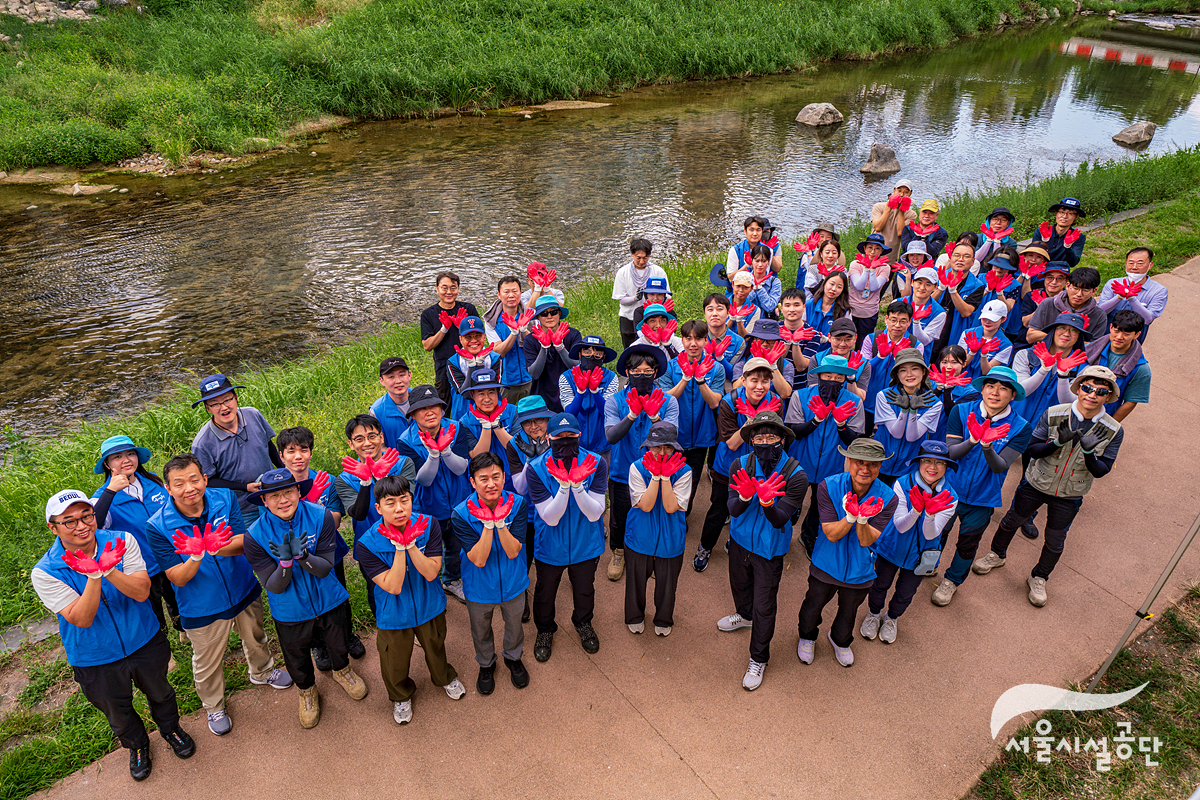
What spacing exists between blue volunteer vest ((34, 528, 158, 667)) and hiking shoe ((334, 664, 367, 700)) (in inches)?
51.4

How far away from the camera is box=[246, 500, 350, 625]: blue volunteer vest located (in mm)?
4309

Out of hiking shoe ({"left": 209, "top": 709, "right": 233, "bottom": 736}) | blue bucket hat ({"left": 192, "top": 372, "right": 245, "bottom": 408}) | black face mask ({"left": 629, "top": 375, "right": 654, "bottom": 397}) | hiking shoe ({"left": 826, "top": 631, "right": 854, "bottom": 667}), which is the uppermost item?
blue bucket hat ({"left": 192, "top": 372, "right": 245, "bottom": 408})

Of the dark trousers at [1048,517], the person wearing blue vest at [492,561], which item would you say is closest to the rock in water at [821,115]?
the dark trousers at [1048,517]

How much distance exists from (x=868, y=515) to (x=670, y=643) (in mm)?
1895

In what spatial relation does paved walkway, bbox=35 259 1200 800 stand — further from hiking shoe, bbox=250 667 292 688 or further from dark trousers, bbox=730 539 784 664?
dark trousers, bbox=730 539 784 664

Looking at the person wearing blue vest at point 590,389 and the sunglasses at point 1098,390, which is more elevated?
the sunglasses at point 1098,390

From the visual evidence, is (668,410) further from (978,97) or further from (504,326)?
(978,97)

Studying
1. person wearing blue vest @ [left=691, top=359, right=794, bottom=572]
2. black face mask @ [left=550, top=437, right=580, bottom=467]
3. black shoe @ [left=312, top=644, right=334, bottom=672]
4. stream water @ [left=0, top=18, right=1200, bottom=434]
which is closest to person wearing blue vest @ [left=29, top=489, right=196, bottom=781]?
black shoe @ [left=312, top=644, right=334, bottom=672]

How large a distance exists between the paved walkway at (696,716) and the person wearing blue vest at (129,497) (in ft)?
4.13

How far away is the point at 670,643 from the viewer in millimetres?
5297

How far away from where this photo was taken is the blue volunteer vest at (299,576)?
4.31 meters

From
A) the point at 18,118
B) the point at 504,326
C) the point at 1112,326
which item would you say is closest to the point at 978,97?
the point at 1112,326

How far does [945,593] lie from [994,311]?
114 inches

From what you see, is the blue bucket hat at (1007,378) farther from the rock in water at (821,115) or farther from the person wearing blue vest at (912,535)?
the rock in water at (821,115)
